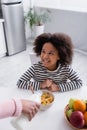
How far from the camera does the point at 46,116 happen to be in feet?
2.74

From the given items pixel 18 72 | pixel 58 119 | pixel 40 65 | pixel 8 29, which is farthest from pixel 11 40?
pixel 58 119

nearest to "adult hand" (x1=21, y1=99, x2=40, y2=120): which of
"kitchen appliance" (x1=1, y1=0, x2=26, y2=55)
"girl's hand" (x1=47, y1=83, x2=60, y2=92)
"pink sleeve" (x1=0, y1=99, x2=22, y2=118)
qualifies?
"pink sleeve" (x1=0, y1=99, x2=22, y2=118)

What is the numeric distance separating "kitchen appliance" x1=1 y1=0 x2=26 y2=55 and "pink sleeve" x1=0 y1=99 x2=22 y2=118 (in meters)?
2.39

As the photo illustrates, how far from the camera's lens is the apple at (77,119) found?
74 centimetres

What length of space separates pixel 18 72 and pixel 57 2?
4.70 ft

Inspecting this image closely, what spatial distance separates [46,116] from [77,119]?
14 centimetres

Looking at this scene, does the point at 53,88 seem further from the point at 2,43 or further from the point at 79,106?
the point at 2,43

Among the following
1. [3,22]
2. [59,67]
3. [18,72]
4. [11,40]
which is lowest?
[18,72]

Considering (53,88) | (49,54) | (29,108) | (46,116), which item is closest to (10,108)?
(29,108)

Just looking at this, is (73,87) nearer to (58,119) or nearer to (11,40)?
(58,119)

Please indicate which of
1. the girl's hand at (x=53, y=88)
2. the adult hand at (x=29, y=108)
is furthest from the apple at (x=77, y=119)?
the girl's hand at (x=53, y=88)

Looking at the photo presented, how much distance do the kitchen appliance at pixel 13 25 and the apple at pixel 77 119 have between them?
7.96ft

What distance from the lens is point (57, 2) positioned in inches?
130

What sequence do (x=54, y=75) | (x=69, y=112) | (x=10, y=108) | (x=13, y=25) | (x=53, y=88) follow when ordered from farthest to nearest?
(x=13, y=25)
(x=54, y=75)
(x=53, y=88)
(x=69, y=112)
(x=10, y=108)
